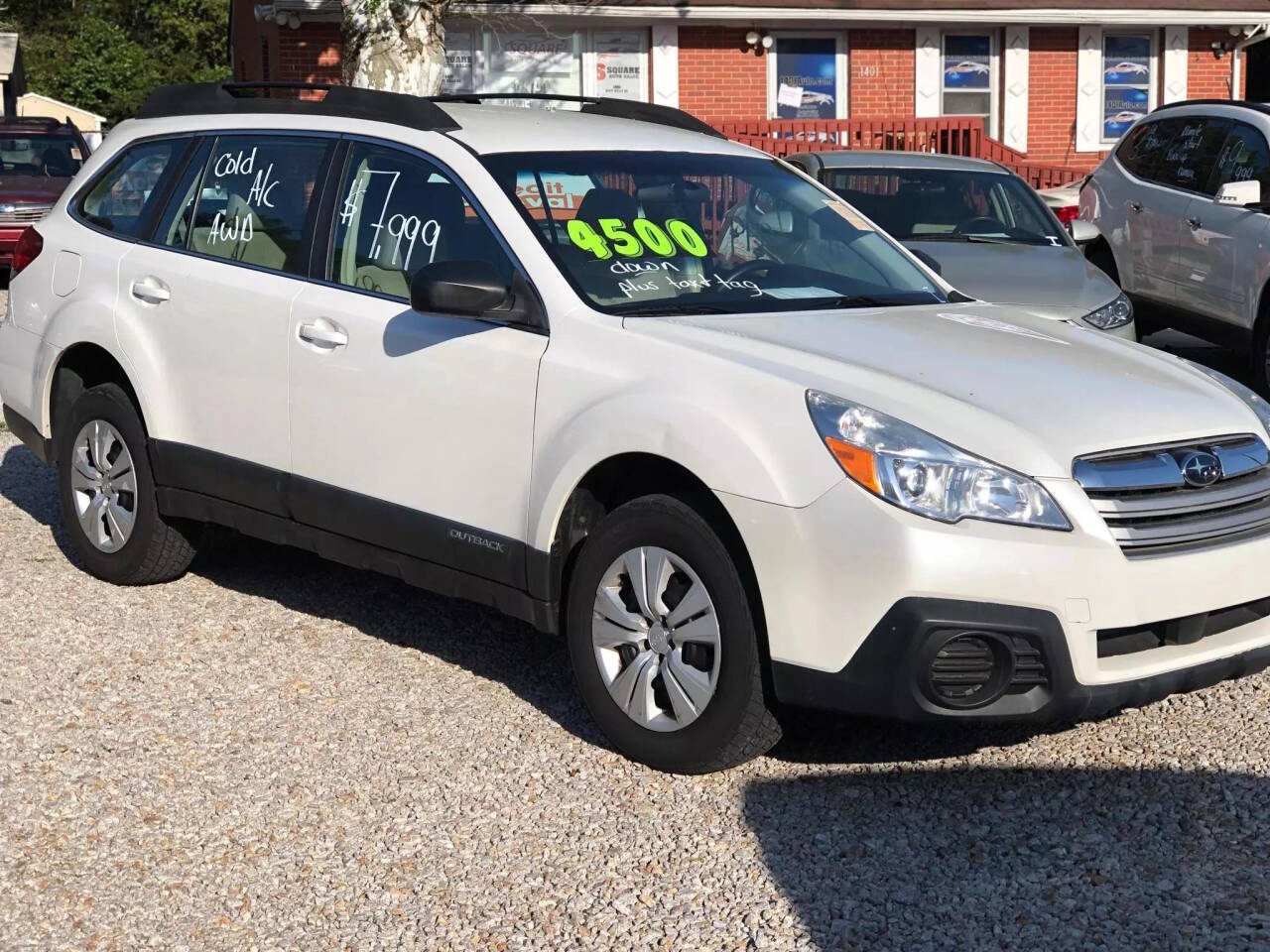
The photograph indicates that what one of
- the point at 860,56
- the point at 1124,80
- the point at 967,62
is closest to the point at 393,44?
the point at 860,56

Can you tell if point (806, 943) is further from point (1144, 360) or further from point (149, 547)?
point (149, 547)

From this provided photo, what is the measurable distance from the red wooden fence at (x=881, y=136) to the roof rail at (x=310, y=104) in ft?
46.6

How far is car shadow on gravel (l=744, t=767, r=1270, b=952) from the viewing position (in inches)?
145

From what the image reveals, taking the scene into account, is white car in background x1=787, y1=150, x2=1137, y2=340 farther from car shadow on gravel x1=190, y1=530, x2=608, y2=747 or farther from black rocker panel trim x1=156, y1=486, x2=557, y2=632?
black rocker panel trim x1=156, y1=486, x2=557, y2=632

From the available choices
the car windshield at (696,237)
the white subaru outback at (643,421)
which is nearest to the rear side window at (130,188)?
the white subaru outback at (643,421)

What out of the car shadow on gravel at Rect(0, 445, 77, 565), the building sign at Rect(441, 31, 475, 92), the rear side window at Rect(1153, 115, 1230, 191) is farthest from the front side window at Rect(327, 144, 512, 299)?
the building sign at Rect(441, 31, 475, 92)

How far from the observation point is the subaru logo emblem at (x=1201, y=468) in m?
4.26

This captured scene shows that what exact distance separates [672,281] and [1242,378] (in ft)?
23.1

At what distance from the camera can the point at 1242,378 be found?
1092 centimetres

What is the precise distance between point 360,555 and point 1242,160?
23.3 feet

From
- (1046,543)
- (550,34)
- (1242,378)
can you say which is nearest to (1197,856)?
(1046,543)

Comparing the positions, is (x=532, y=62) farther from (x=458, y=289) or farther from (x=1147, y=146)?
(x=458, y=289)

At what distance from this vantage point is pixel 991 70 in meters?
23.9

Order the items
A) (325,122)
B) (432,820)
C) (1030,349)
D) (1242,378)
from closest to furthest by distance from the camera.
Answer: (432,820)
(1030,349)
(325,122)
(1242,378)
